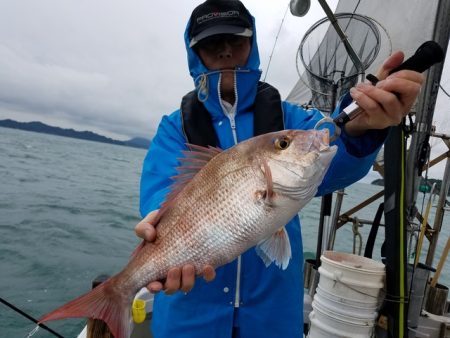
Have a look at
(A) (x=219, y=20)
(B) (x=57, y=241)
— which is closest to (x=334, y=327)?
(A) (x=219, y=20)

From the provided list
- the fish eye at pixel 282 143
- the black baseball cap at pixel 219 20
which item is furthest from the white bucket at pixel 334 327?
the black baseball cap at pixel 219 20

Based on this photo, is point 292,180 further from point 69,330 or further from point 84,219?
point 84,219

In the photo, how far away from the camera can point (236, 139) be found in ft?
7.84

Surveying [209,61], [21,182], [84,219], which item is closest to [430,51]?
[209,61]

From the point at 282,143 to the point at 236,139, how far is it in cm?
70

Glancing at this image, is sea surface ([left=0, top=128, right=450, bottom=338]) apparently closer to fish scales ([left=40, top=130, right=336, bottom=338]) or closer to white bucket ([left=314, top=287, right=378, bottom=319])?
white bucket ([left=314, top=287, right=378, bottom=319])

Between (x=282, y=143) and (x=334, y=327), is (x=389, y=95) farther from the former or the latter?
(x=334, y=327)

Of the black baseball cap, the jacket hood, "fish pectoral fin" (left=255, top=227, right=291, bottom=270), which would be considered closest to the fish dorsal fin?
"fish pectoral fin" (left=255, top=227, right=291, bottom=270)

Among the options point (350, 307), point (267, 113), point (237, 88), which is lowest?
point (350, 307)

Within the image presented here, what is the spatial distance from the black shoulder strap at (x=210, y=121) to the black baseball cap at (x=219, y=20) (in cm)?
44

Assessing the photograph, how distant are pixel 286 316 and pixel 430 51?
1619 mm

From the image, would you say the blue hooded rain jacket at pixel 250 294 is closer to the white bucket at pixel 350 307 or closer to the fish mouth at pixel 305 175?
the fish mouth at pixel 305 175

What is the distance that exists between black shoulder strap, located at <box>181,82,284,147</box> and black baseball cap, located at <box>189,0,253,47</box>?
0.44m

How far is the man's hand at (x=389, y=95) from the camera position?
1.60 meters
